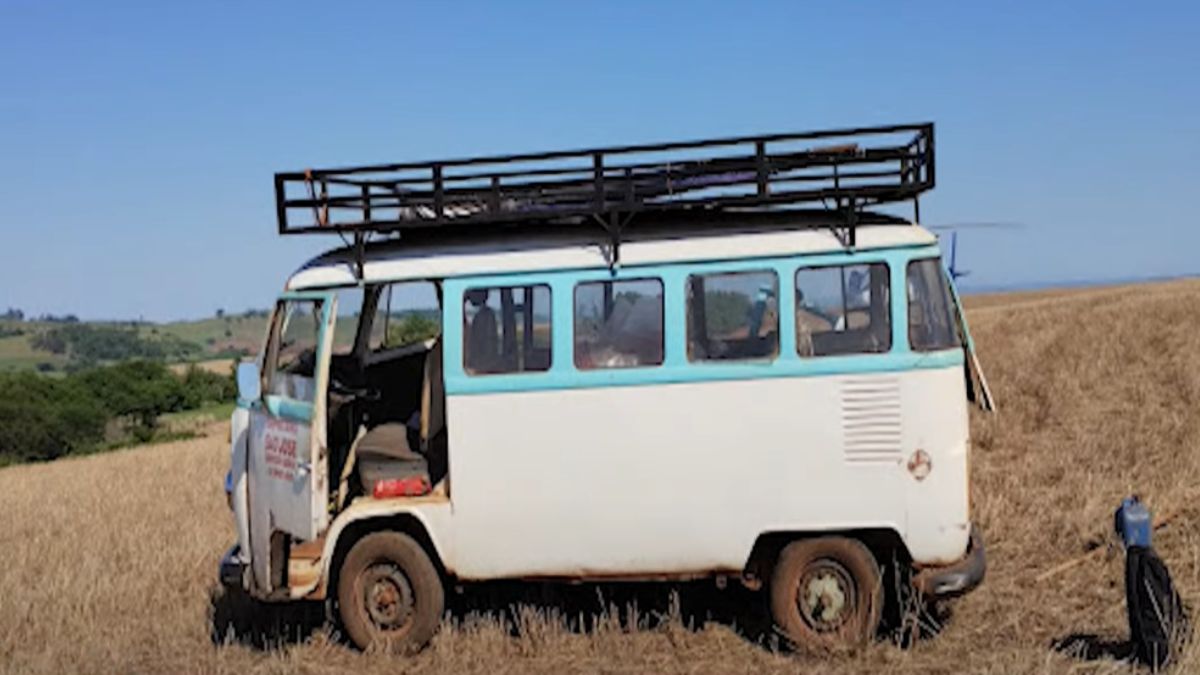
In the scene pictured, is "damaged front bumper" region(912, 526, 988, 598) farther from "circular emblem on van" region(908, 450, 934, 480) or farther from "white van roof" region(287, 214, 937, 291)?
"white van roof" region(287, 214, 937, 291)

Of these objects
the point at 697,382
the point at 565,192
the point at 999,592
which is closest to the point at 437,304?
the point at 565,192

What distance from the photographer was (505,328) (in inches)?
297

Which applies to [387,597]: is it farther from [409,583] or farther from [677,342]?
[677,342]

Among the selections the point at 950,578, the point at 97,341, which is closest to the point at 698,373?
the point at 950,578

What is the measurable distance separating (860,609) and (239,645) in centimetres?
427

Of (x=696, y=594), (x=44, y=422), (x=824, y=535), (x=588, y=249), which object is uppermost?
(x=588, y=249)

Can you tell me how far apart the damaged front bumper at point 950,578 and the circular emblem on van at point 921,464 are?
578 millimetres

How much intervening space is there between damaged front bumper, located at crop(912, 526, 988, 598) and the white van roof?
6.53ft

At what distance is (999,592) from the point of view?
8297 mm

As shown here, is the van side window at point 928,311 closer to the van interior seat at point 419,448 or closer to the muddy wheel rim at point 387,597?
the van interior seat at point 419,448

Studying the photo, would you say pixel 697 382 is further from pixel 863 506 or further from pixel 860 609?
pixel 860 609

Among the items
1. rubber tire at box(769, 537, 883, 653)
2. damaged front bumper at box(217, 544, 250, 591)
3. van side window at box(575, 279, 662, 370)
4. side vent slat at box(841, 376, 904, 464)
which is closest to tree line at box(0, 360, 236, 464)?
damaged front bumper at box(217, 544, 250, 591)

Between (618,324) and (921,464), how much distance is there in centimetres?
205

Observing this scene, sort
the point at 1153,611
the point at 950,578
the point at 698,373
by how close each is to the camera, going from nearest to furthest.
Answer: the point at 1153,611
the point at 950,578
the point at 698,373
